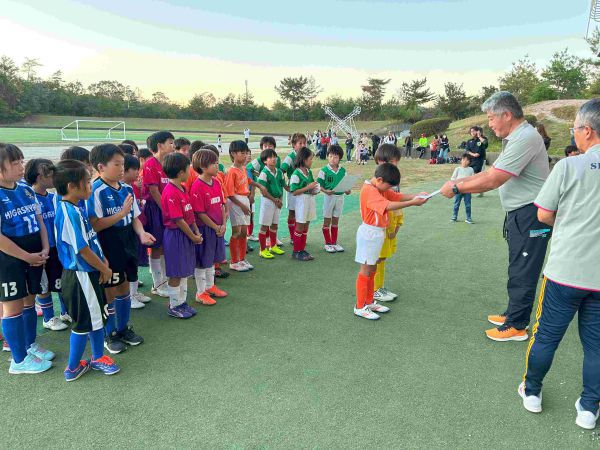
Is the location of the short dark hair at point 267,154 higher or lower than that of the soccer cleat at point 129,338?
higher

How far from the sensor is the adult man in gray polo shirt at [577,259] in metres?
2.27

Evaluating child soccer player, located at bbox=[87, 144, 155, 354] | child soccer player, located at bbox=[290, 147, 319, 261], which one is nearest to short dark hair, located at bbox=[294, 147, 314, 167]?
child soccer player, located at bbox=[290, 147, 319, 261]

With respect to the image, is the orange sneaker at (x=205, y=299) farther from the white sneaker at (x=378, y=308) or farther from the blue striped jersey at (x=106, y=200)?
the white sneaker at (x=378, y=308)

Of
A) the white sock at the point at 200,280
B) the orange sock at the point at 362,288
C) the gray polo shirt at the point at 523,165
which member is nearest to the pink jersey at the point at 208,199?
the white sock at the point at 200,280

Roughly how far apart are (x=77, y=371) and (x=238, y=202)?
2.67m

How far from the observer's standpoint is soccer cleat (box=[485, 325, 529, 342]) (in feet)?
11.6

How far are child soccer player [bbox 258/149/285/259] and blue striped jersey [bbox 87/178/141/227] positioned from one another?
252 centimetres

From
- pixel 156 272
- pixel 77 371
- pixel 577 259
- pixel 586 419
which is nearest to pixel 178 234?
pixel 156 272

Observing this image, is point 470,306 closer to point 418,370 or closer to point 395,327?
point 395,327

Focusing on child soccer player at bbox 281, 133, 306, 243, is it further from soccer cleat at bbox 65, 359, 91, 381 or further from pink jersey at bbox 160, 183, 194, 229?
soccer cleat at bbox 65, 359, 91, 381

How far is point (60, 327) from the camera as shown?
364 cm

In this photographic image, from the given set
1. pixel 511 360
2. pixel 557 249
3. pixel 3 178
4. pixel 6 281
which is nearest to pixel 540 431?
pixel 511 360

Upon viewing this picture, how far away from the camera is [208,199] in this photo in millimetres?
4203

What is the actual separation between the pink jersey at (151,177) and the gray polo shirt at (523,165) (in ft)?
10.7
